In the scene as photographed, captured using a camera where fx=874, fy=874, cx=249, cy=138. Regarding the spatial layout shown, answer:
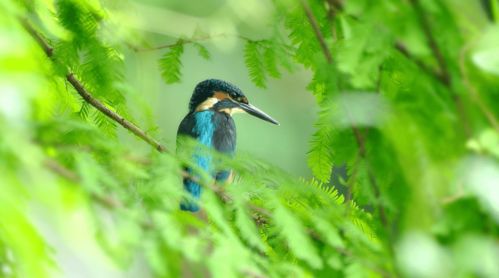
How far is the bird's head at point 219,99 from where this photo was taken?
253 centimetres

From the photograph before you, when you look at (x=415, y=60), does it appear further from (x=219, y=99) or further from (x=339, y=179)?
(x=219, y=99)

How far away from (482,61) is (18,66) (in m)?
0.48

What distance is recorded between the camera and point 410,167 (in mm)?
921

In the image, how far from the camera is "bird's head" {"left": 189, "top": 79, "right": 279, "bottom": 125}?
8.31 feet

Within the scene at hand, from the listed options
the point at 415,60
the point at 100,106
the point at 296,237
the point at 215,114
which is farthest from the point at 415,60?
the point at 215,114

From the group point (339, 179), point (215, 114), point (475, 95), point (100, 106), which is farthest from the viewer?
point (215, 114)

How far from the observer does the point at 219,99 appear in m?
2.54

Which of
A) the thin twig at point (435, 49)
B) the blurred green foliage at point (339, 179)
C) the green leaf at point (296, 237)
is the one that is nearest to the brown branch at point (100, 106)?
the blurred green foliage at point (339, 179)

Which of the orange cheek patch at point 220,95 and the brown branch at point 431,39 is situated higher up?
the orange cheek patch at point 220,95

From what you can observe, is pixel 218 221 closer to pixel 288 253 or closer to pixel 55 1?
pixel 288 253

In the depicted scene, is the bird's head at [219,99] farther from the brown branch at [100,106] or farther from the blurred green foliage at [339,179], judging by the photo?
the blurred green foliage at [339,179]

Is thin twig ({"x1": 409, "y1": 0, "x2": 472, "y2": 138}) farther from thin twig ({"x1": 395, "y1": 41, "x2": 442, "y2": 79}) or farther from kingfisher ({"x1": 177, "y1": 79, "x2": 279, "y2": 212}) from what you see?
kingfisher ({"x1": 177, "y1": 79, "x2": 279, "y2": 212})

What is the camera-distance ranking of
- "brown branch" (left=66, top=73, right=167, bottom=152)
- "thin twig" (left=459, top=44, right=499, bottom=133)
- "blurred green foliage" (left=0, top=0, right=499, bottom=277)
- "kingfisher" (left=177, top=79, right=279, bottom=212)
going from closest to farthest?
1. "blurred green foliage" (left=0, top=0, right=499, bottom=277)
2. "thin twig" (left=459, top=44, right=499, bottom=133)
3. "brown branch" (left=66, top=73, right=167, bottom=152)
4. "kingfisher" (left=177, top=79, right=279, bottom=212)

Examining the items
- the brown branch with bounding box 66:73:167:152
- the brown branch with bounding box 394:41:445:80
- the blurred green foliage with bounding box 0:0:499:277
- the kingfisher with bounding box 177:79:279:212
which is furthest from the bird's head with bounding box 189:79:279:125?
the brown branch with bounding box 394:41:445:80
